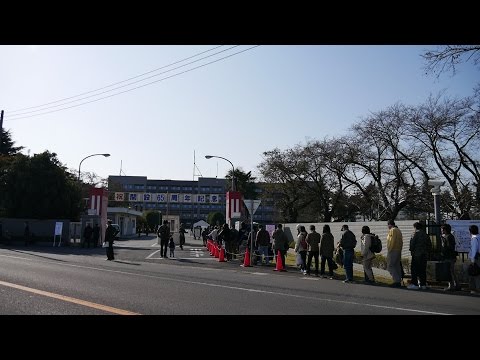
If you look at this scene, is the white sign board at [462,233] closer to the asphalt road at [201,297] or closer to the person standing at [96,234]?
the asphalt road at [201,297]

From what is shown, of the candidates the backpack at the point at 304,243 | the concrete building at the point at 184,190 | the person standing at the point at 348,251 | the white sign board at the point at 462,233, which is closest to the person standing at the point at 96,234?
the backpack at the point at 304,243

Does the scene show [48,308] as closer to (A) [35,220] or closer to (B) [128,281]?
(B) [128,281]

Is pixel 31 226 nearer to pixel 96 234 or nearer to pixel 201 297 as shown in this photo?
pixel 96 234

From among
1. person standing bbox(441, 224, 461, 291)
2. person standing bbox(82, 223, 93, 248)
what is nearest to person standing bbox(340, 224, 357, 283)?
person standing bbox(441, 224, 461, 291)

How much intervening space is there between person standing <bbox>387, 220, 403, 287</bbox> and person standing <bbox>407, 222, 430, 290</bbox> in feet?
1.32

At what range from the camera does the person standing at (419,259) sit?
1220 centimetres

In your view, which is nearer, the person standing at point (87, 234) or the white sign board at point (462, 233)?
the white sign board at point (462, 233)

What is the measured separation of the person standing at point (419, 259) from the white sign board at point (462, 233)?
318cm

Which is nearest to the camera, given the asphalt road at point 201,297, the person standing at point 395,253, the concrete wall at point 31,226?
the asphalt road at point 201,297

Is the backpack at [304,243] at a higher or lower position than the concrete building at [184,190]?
lower

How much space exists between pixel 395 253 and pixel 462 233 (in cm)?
370

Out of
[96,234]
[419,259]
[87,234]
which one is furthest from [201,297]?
[96,234]
